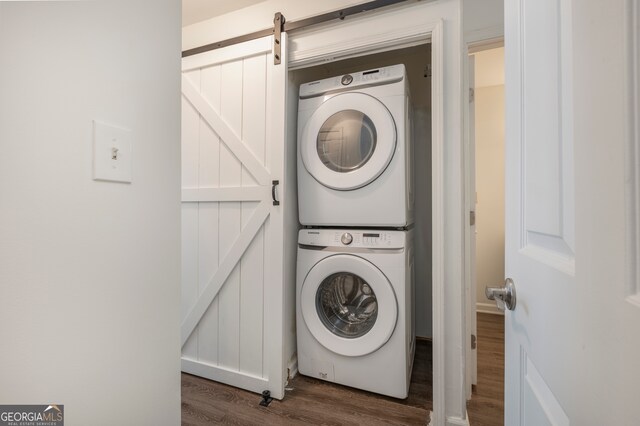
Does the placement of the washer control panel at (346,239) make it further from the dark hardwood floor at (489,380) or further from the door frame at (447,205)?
the dark hardwood floor at (489,380)

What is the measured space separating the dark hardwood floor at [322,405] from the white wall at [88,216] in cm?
91

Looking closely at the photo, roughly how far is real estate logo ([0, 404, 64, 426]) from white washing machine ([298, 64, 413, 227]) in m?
1.33

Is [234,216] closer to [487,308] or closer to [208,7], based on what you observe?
[208,7]

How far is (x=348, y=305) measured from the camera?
5.77 feet

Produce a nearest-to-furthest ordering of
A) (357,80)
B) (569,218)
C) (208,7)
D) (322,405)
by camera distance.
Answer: (569,218) < (322,405) < (357,80) < (208,7)

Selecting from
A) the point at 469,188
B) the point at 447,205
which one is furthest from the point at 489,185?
the point at 447,205

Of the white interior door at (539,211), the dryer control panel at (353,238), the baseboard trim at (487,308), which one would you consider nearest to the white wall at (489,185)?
the baseboard trim at (487,308)

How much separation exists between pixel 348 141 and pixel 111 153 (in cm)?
127

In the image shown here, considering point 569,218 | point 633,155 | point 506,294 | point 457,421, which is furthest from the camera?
point 457,421

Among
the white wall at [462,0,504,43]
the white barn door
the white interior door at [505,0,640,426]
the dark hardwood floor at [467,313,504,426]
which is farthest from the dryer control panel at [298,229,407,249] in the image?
the white wall at [462,0,504,43]

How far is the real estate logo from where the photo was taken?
46 centimetres

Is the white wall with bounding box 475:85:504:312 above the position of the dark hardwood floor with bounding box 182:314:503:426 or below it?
above

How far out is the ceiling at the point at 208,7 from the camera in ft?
5.49

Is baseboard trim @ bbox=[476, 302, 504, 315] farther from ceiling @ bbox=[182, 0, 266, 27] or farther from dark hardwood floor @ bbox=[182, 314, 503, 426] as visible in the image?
ceiling @ bbox=[182, 0, 266, 27]
